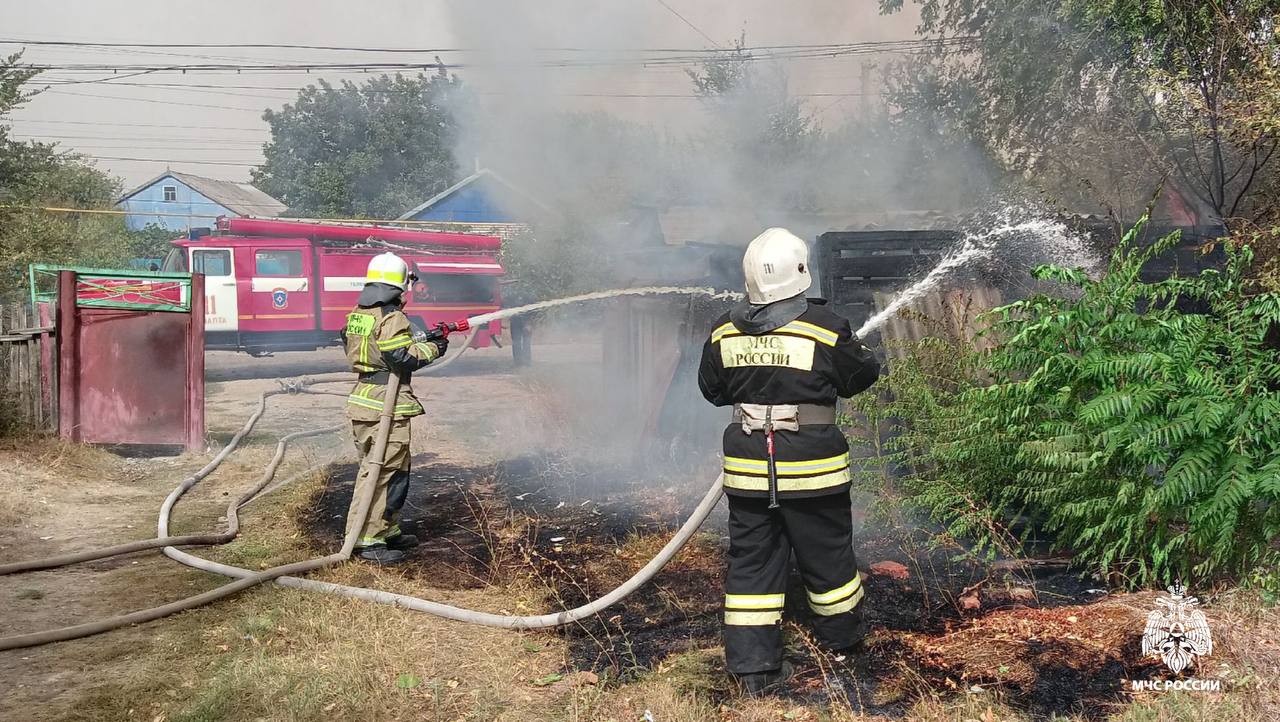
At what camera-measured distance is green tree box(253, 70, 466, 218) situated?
4216 centimetres

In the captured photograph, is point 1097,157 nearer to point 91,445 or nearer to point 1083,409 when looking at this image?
point 1083,409

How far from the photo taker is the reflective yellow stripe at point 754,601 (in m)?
3.46

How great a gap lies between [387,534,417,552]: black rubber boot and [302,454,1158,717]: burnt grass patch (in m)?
0.08

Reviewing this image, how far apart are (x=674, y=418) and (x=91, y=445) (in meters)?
5.32

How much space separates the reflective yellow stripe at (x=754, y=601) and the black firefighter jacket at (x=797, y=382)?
39cm

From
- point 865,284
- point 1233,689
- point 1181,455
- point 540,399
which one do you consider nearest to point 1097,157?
point 865,284

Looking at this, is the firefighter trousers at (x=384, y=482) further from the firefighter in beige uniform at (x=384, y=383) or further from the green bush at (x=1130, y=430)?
the green bush at (x=1130, y=430)

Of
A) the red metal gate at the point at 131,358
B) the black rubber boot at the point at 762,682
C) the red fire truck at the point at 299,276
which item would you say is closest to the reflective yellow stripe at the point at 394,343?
the black rubber boot at the point at 762,682

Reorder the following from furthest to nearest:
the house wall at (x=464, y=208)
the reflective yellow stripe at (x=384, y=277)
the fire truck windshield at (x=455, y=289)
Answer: the house wall at (x=464, y=208)
the fire truck windshield at (x=455, y=289)
the reflective yellow stripe at (x=384, y=277)

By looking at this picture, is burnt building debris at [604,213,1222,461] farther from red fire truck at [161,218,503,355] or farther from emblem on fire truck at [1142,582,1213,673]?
red fire truck at [161,218,503,355]

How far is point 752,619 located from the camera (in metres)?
3.44

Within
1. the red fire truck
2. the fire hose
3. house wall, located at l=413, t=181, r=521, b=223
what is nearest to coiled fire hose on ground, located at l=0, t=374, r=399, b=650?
the fire hose

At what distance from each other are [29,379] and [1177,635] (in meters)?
8.86

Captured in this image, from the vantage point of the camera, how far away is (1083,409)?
12.7 ft
